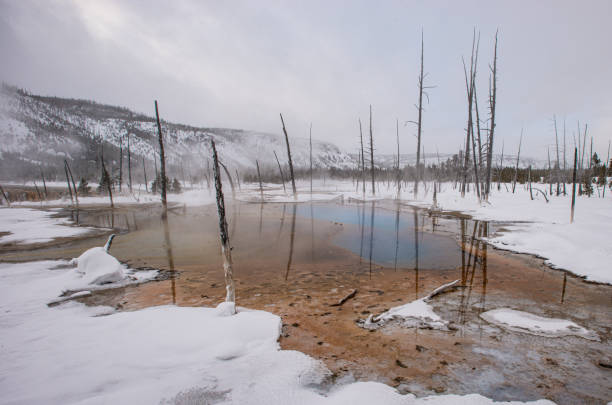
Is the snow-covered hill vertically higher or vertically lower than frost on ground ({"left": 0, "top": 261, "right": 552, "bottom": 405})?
higher

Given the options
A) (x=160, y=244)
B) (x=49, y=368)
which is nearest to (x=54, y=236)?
(x=160, y=244)

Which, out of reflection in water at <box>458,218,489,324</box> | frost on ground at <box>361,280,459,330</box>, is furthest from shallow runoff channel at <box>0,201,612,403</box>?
frost on ground at <box>361,280,459,330</box>

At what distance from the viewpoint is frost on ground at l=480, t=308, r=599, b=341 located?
4.45 metres

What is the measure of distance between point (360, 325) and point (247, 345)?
2132 millimetres

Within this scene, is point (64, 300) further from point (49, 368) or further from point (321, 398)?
point (321, 398)

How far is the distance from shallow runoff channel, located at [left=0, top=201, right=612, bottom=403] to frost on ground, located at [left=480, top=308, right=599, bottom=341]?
17 cm

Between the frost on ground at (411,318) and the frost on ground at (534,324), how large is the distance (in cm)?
100

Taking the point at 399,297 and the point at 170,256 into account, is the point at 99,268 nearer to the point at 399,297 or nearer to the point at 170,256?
the point at 170,256

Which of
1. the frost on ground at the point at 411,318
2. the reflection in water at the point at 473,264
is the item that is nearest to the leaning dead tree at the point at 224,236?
the frost on ground at the point at 411,318

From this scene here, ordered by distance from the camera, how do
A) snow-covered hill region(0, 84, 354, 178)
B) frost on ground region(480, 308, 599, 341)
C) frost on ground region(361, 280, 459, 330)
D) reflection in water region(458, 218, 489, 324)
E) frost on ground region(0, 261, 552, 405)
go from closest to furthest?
1. frost on ground region(0, 261, 552, 405)
2. frost on ground region(480, 308, 599, 341)
3. frost on ground region(361, 280, 459, 330)
4. reflection in water region(458, 218, 489, 324)
5. snow-covered hill region(0, 84, 354, 178)

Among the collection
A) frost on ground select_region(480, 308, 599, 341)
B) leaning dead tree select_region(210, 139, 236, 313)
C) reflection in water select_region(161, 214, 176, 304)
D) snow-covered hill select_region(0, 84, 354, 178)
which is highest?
snow-covered hill select_region(0, 84, 354, 178)

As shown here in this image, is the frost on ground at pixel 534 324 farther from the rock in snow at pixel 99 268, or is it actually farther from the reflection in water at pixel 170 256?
the rock in snow at pixel 99 268

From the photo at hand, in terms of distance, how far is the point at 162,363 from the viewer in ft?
11.2

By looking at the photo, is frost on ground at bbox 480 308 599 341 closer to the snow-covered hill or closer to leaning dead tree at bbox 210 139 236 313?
leaning dead tree at bbox 210 139 236 313
